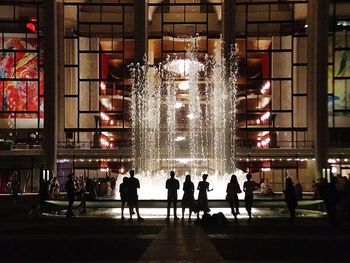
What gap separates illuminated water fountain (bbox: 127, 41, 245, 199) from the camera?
167 feet

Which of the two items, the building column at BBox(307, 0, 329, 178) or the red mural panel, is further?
the red mural panel

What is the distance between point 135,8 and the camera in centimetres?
5212

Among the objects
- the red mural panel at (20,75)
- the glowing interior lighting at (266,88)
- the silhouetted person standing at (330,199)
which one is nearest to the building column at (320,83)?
the glowing interior lighting at (266,88)

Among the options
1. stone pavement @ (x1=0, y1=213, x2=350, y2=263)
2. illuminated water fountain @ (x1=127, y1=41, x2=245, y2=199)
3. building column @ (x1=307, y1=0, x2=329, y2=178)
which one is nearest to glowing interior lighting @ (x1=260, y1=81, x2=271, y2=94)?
illuminated water fountain @ (x1=127, y1=41, x2=245, y2=199)

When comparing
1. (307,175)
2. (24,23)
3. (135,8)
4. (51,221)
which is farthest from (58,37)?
(51,221)

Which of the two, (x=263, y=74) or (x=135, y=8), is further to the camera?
(x=263, y=74)

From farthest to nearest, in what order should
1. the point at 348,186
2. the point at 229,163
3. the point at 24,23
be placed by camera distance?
the point at 24,23, the point at 229,163, the point at 348,186

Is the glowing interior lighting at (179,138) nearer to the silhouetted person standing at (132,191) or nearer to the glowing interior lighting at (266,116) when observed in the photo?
the glowing interior lighting at (266,116)

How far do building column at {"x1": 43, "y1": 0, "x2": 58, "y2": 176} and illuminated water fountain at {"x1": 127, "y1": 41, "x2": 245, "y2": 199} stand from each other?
598 centimetres

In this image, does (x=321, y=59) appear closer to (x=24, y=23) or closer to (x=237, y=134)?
(x=237, y=134)

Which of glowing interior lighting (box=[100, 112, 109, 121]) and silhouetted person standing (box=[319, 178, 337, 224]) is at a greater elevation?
glowing interior lighting (box=[100, 112, 109, 121])

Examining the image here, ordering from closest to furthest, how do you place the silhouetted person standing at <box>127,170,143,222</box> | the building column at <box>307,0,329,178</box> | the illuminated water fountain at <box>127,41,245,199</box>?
the silhouetted person standing at <box>127,170,143,222</box> < the illuminated water fountain at <box>127,41,245,199</box> < the building column at <box>307,0,329,178</box>

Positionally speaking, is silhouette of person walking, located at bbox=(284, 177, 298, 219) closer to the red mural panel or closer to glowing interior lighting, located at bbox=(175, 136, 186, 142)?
glowing interior lighting, located at bbox=(175, 136, 186, 142)

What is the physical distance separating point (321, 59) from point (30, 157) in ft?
73.3
